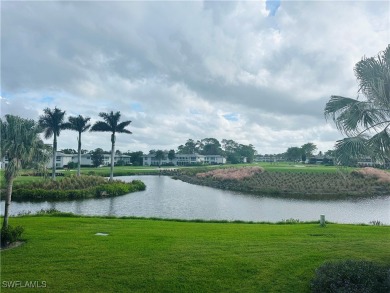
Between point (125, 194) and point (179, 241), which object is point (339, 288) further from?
point (125, 194)

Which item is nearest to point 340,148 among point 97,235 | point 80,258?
point 80,258

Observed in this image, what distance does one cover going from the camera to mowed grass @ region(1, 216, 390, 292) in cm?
711

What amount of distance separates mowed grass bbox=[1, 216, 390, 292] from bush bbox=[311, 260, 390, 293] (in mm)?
487

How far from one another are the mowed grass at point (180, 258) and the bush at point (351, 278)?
49 cm

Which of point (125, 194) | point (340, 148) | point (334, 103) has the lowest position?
point (125, 194)

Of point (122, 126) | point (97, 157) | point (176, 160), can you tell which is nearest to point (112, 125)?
point (122, 126)

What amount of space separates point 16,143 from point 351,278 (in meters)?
10.6

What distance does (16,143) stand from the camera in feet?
34.0

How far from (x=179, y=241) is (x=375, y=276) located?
5.77 m

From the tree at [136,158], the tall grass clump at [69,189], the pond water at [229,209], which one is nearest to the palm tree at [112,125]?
the tall grass clump at [69,189]

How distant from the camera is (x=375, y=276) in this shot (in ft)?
22.3

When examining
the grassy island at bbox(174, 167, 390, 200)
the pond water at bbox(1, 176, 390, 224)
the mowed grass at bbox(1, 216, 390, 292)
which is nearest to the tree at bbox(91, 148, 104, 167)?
the grassy island at bbox(174, 167, 390, 200)

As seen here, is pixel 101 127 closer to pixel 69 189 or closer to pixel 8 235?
pixel 69 189

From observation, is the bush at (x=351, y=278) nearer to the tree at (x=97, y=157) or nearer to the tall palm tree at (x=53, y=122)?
the tall palm tree at (x=53, y=122)
